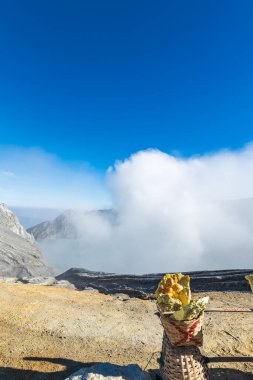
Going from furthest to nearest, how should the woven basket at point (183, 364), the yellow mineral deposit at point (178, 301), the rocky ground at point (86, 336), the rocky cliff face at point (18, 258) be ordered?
Answer: the rocky cliff face at point (18, 258), the rocky ground at point (86, 336), the woven basket at point (183, 364), the yellow mineral deposit at point (178, 301)

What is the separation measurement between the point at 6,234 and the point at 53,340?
4518 centimetres

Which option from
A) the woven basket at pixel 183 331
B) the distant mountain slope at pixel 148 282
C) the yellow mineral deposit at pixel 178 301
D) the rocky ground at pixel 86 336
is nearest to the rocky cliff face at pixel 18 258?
the distant mountain slope at pixel 148 282

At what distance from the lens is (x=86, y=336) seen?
10.5m

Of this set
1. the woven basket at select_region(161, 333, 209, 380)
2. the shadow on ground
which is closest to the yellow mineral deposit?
the woven basket at select_region(161, 333, 209, 380)

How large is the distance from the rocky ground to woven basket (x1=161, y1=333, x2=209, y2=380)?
2.38m

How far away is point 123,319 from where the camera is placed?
12828mm

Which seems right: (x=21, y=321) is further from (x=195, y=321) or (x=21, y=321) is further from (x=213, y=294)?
(x=213, y=294)

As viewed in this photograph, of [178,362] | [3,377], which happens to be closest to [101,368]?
[178,362]

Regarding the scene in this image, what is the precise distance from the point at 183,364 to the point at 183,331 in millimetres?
650

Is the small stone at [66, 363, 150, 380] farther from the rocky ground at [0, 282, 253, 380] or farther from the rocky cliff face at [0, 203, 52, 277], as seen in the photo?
the rocky cliff face at [0, 203, 52, 277]

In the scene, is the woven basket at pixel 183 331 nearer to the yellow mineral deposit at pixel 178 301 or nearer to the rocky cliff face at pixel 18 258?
the yellow mineral deposit at pixel 178 301

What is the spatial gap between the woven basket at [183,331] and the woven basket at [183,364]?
0.59ft

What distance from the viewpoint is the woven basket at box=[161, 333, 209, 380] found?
5324 mm

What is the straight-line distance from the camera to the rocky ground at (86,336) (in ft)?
26.1
